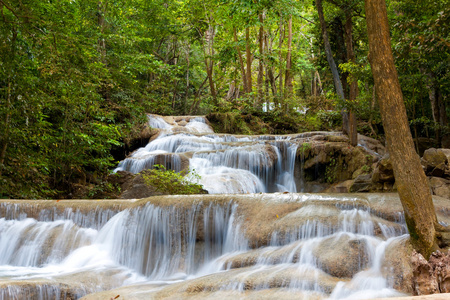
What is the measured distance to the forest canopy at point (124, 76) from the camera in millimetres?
8141

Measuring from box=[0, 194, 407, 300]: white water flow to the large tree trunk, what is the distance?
2.00 ft

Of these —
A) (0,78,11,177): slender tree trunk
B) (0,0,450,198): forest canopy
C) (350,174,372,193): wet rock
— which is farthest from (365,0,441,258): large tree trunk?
A: (0,78,11,177): slender tree trunk

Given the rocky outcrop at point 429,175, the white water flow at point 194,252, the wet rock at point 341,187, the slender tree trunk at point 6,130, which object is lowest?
the white water flow at point 194,252

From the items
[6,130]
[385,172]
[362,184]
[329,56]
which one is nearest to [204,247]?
[385,172]

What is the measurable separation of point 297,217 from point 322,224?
45 centimetres

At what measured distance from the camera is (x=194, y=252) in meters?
6.54

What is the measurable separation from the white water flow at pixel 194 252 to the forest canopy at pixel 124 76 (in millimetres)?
2878

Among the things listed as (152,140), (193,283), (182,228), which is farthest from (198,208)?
(152,140)

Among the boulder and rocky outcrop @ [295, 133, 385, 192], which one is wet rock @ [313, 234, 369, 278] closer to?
the boulder

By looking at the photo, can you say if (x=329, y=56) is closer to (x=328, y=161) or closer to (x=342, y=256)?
(x=328, y=161)

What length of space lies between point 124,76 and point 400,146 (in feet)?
44.1

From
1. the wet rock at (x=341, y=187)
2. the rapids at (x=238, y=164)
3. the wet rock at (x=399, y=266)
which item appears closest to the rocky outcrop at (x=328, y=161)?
the wet rock at (x=341, y=187)

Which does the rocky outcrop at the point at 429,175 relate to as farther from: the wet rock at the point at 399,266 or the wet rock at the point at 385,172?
the wet rock at the point at 399,266

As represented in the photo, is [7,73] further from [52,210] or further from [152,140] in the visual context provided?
[152,140]
